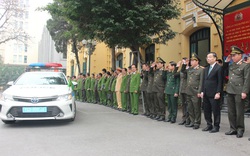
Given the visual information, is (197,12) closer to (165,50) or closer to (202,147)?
(165,50)

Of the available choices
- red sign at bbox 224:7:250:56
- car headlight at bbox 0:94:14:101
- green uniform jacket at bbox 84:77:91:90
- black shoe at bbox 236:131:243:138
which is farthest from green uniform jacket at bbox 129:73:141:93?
green uniform jacket at bbox 84:77:91:90

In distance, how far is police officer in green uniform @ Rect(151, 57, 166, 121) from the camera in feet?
29.0

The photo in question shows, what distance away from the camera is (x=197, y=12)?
14203 mm

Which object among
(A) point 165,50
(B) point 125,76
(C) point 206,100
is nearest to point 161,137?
(C) point 206,100

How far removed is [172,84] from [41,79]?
152 inches

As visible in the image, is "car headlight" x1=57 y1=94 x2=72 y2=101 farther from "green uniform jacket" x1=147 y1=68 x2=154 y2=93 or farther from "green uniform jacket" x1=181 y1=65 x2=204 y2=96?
"green uniform jacket" x1=181 y1=65 x2=204 y2=96

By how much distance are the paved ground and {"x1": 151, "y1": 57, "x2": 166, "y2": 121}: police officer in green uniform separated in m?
0.59

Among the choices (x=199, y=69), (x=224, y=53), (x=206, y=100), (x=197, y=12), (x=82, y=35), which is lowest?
(x=206, y=100)

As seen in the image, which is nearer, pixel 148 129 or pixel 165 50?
pixel 148 129

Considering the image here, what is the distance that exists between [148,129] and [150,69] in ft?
8.69

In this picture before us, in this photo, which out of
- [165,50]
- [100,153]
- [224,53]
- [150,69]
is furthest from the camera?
[165,50]

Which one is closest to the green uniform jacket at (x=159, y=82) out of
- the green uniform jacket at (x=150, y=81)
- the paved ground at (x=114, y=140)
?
the green uniform jacket at (x=150, y=81)

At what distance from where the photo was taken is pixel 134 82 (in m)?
10.5

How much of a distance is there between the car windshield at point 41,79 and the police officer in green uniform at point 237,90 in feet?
15.8
